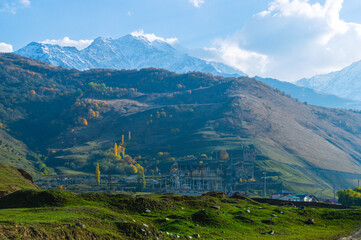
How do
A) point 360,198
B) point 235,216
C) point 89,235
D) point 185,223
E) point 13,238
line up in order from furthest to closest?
point 360,198 < point 235,216 < point 185,223 < point 89,235 < point 13,238

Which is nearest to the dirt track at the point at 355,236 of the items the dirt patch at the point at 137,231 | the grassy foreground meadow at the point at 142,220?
the grassy foreground meadow at the point at 142,220

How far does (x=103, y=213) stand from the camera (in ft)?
156

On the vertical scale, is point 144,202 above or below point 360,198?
above

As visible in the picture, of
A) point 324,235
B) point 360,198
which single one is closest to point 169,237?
point 324,235

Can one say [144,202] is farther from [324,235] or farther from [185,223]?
[324,235]

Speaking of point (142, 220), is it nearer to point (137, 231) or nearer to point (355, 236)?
point (137, 231)

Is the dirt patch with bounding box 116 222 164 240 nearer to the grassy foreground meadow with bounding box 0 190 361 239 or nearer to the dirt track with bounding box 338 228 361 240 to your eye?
the grassy foreground meadow with bounding box 0 190 361 239

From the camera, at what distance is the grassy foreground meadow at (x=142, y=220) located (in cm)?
3840

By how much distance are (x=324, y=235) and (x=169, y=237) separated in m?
24.8

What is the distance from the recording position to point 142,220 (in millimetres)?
49812

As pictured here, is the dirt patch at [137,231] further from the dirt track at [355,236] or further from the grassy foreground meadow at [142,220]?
the dirt track at [355,236]

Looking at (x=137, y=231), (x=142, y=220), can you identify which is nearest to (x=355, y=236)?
(x=142, y=220)

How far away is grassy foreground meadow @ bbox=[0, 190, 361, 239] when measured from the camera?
38.4 meters

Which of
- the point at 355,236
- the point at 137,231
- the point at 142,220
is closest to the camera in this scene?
the point at 137,231
